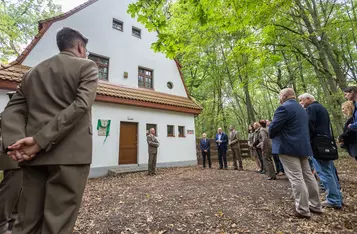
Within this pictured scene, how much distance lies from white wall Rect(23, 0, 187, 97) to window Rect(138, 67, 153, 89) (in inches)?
12.7

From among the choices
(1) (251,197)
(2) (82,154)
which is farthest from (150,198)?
(2) (82,154)

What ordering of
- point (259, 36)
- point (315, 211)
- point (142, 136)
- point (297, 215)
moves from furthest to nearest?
point (142, 136), point (259, 36), point (315, 211), point (297, 215)

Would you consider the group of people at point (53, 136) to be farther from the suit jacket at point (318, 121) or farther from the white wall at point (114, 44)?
the white wall at point (114, 44)

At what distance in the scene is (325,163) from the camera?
3350mm

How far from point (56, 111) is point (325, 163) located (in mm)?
4132

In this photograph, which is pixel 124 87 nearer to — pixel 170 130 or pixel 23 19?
pixel 170 130

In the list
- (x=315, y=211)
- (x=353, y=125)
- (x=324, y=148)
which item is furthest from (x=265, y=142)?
(x=315, y=211)

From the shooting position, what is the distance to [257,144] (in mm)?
7266

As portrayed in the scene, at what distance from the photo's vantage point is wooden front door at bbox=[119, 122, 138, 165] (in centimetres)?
963

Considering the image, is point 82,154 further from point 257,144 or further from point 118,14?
point 118,14

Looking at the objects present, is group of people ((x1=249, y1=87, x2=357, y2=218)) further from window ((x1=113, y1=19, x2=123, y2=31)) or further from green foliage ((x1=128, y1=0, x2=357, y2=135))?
window ((x1=113, y1=19, x2=123, y2=31))

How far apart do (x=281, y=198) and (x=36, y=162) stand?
4.33 meters

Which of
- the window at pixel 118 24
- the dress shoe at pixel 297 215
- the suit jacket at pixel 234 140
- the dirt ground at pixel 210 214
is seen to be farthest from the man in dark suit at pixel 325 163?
the window at pixel 118 24

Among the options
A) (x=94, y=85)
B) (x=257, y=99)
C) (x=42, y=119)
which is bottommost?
(x=42, y=119)
